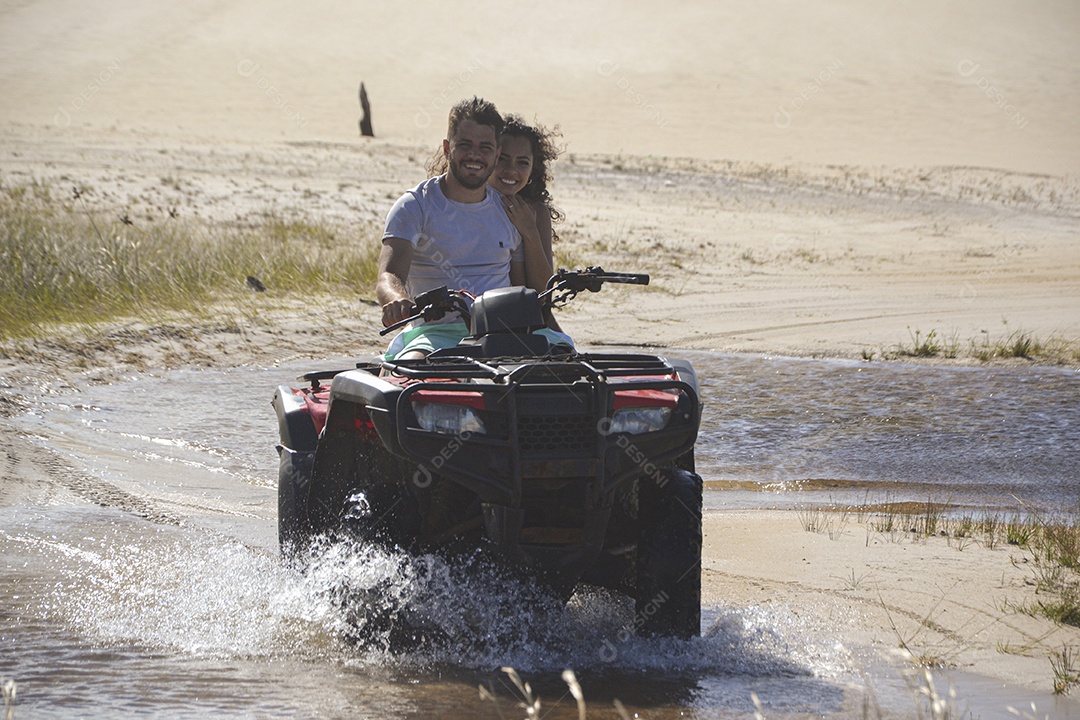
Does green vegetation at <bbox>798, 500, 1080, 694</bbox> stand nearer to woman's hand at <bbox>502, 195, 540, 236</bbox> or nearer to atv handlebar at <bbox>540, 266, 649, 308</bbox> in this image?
atv handlebar at <bbox>540, 266, 649, 308</bbox>

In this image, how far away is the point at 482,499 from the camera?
3975mm

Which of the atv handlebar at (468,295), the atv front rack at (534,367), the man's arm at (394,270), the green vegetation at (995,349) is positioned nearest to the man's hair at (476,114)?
the man's arm at (394,270)

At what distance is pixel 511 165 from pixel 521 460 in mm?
2086

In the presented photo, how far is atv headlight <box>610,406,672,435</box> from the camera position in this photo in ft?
13.3

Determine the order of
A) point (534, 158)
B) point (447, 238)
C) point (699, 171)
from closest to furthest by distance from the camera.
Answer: point (447, 238), point (534, 158), point (699, 171)

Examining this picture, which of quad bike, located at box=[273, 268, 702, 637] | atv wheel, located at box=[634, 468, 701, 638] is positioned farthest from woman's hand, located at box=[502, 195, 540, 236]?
atv wheel, located at box=[634, 468, 701, 638]

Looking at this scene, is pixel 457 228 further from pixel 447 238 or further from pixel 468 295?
pixel 468 295

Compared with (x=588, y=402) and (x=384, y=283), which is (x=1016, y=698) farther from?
(x=384, y=283)

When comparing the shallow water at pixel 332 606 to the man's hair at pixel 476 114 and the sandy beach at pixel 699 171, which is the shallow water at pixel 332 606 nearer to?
the sandy beach at pixel 699 171

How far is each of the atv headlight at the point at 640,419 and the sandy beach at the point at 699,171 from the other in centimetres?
120

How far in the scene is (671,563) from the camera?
4.24 metres

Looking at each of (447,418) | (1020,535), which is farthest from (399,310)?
(1020,535)

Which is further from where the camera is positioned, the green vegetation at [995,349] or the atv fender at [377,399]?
the green vegetation at [995,349]

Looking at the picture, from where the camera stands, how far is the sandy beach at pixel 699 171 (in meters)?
5.93
